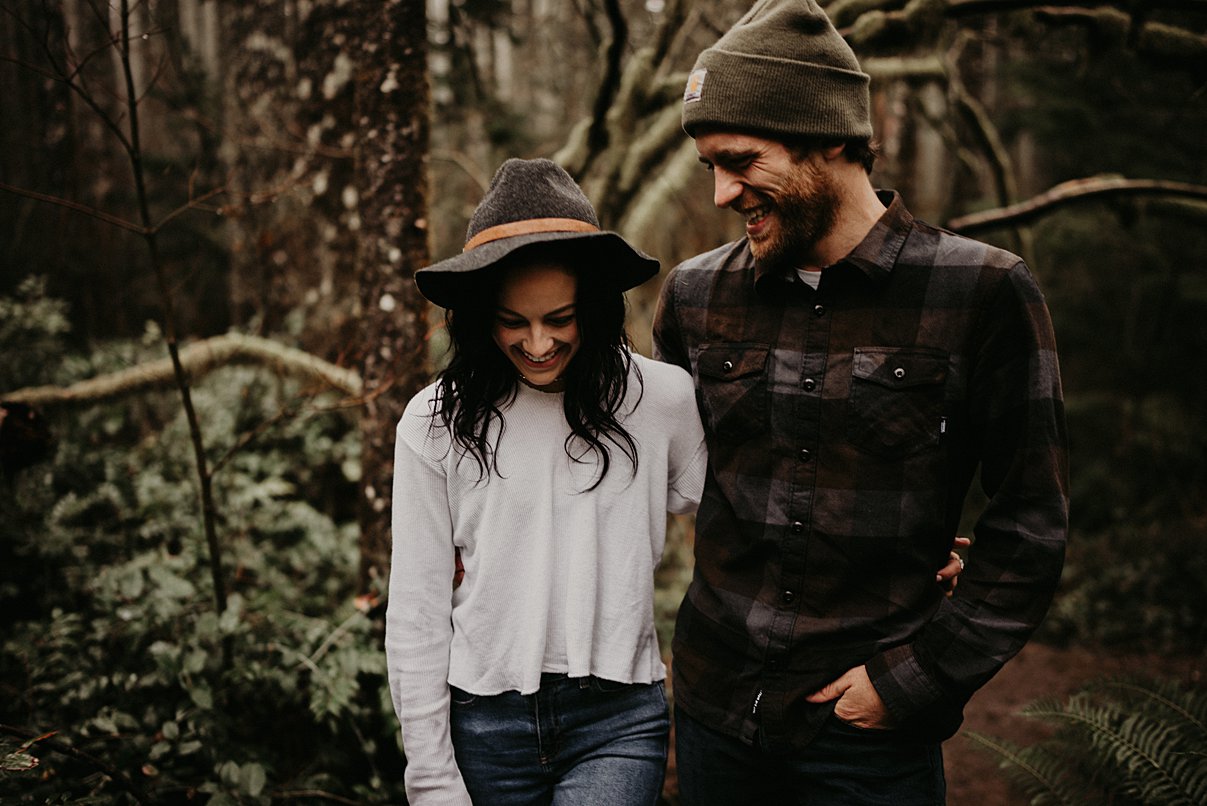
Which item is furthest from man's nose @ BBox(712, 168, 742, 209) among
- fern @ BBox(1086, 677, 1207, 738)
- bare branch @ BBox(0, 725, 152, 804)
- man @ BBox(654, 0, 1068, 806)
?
fern @ BBox(1086, 677, 1207, 738)

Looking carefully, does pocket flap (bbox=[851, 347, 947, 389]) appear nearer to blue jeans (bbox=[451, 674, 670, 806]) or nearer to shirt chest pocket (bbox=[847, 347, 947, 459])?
shirt chest pocket (bbox=[847, 347, 947, 459])

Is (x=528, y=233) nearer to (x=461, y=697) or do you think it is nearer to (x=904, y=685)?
(x=461, y=697)

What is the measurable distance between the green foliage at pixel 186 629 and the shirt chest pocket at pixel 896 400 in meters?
2.19

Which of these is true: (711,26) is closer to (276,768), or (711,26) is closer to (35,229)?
(276,768)

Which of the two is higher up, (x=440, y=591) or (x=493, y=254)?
(x=493, y=254)

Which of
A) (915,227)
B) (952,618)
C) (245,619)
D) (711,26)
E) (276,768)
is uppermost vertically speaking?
(711,26)

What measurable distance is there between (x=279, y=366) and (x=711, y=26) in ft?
11.2

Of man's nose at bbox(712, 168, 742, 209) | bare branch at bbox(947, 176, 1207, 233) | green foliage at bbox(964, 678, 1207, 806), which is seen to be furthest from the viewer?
bare branch at bbox(947, 176, 1207, 233)

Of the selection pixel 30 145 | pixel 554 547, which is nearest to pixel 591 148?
pixel 554 547

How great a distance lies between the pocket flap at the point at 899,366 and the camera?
6.14 ft

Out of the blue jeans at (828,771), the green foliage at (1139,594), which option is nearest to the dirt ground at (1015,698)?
the green foliage at (1139,594)

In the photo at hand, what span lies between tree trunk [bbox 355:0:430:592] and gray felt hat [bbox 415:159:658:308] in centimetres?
134

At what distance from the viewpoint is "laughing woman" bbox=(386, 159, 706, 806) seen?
6.33 feet

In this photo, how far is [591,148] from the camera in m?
4.35
